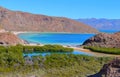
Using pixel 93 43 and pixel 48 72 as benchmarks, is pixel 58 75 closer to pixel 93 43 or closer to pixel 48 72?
pixel 48 72

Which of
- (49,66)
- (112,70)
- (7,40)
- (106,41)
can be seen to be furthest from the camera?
(7,40)

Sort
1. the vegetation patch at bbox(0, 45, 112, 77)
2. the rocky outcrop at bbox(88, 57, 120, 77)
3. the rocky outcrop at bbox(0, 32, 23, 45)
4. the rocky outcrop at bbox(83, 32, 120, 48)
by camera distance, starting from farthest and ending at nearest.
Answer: the rocky outcrop at bbox(0, 32, 23, 45)
the rocky outcrop at bbox(83, 32, 120, 48)
the vegetation patch at bbox(0, 45, 112, 77)
the rocky outcrop at bbox(88, 57, 120, 77)

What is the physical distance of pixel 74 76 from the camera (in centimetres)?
2677

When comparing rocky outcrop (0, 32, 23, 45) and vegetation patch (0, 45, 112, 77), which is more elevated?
rocky outcrop (0, 32, 23, 45)

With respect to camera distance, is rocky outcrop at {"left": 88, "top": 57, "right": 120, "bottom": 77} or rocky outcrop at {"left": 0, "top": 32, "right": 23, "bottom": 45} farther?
rocky outcrop at {"left": 0, "top": 32, "right": 23, "bottom": 45}

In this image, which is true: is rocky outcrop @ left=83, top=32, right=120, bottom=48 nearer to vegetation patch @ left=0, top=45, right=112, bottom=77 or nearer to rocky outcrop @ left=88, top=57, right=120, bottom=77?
vegetation patch @ left=0, top=45, right=112, bottom=77

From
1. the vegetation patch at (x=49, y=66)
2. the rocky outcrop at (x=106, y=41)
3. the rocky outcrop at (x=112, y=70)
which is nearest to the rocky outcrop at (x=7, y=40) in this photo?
the rocky outcrop at (x=106, y=41)

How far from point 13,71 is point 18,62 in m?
3.23

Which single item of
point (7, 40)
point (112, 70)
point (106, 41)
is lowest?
point (106, 41)

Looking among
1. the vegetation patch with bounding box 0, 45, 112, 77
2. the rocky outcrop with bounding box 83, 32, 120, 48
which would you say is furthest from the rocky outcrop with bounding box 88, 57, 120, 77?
the rocky outcrop with bounding box 83, 32, 120, 48

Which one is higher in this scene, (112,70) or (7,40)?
(112,70)

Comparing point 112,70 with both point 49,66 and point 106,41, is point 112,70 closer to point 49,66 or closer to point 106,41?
point 49,66

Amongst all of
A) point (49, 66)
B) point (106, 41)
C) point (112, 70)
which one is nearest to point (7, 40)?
Result: point (106, 41)

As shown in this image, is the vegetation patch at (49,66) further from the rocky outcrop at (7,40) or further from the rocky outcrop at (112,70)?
the rocky outcrop at (7,40)
